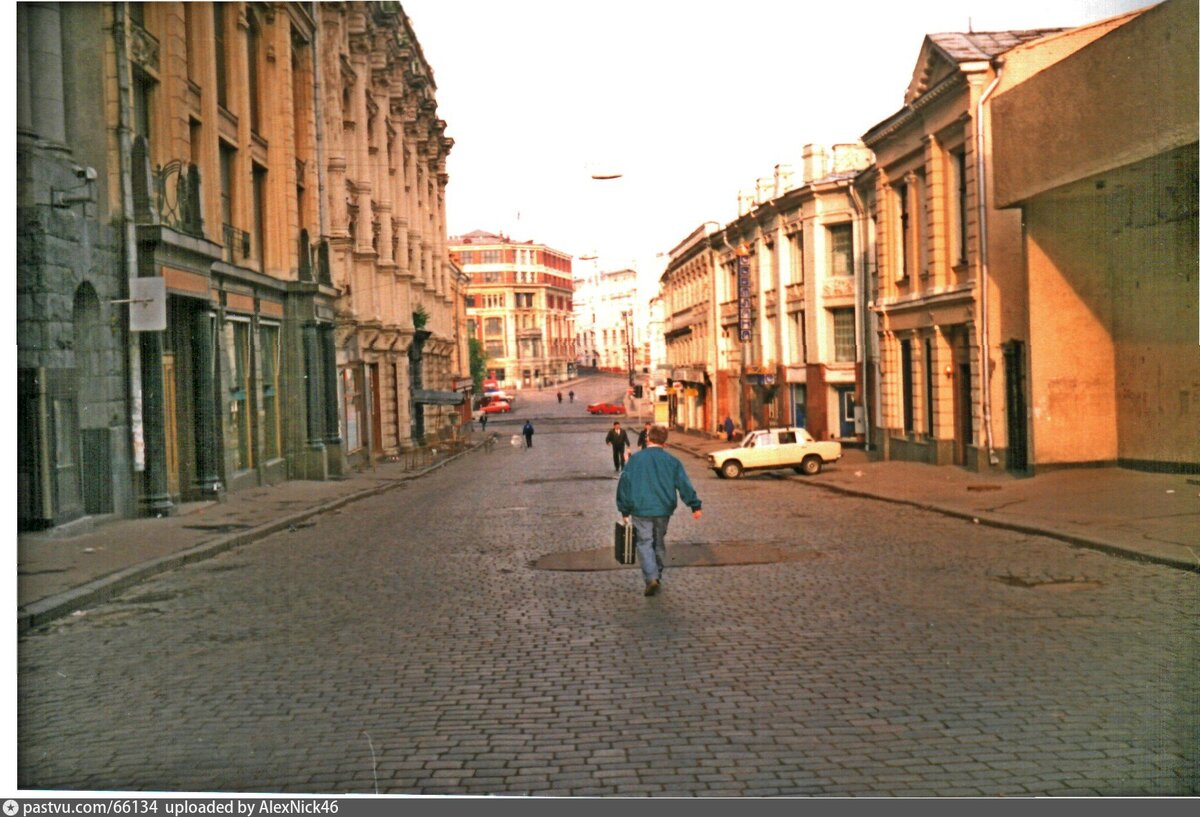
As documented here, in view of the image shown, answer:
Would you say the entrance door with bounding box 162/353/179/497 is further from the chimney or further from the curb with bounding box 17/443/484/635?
the chimney

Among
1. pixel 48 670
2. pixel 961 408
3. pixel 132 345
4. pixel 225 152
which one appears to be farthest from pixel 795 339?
pixel 48 670

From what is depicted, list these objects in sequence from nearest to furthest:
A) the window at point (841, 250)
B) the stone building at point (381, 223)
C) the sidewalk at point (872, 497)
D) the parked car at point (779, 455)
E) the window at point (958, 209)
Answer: the sidewalk at point (872, 497), the window at point (958, 209), the parked car at point (779, 455), the stone building at point (381, 223), the window at point (841, 250)

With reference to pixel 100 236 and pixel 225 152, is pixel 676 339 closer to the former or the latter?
pixel 225 152

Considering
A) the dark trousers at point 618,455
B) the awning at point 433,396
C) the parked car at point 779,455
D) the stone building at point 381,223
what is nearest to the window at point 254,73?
the stone building at point 381,223

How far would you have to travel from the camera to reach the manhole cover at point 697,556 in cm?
1391

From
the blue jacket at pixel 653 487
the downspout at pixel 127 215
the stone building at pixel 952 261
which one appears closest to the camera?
the blue jacket at pixel 653 487

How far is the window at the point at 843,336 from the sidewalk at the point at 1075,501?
48.5 feet

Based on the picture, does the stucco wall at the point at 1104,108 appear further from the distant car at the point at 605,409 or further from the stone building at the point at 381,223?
the distant car at the point at 605,409

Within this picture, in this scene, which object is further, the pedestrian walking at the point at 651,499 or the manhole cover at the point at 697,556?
the manhole cover at the point at 697,556

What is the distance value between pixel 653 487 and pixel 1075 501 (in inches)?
424

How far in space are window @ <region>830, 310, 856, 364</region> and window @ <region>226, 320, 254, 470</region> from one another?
24234mm

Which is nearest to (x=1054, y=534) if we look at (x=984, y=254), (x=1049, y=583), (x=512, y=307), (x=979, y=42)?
(x=1049, y=583)

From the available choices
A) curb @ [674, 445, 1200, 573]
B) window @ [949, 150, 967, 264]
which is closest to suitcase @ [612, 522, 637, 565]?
curb @ [674, 445, 1200, 573]

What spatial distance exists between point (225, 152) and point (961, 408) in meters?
19.3
